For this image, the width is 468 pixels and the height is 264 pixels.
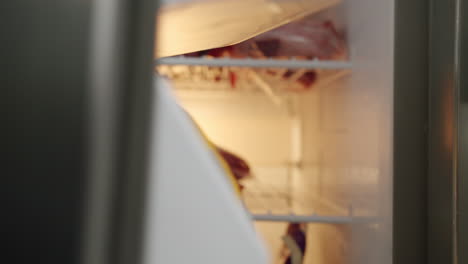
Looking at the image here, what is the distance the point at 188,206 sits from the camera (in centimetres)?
24

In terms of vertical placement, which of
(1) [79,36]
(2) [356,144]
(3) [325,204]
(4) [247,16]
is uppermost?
(4) [247,16]

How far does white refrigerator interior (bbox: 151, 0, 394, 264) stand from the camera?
0.76 metres

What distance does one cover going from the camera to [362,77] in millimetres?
892


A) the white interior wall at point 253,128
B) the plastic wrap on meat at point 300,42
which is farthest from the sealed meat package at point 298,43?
the white interior wall at point 253,128

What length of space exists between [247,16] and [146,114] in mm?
517

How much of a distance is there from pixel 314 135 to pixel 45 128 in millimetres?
1191

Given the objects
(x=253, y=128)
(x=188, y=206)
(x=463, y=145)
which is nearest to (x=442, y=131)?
(x=463, y=145)

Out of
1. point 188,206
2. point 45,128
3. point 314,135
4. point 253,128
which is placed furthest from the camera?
point 253,128

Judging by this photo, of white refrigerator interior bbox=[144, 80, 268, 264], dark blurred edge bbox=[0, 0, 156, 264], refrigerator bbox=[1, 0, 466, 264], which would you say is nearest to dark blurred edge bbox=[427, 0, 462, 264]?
refrigerator bbox=[1, 0, 466, 264]

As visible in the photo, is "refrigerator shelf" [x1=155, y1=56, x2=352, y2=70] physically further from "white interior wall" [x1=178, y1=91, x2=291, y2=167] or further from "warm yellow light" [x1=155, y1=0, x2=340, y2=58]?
"white interior wall" [x1=178, y1=91, x2=291, y2=167]

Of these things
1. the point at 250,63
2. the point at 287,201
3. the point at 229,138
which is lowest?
the point at 287,201

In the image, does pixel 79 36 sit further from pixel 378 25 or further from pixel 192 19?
pixel 378 25

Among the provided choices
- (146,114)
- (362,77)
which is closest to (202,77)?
(362,77)

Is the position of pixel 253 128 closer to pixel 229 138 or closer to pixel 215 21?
pixel 229 138
